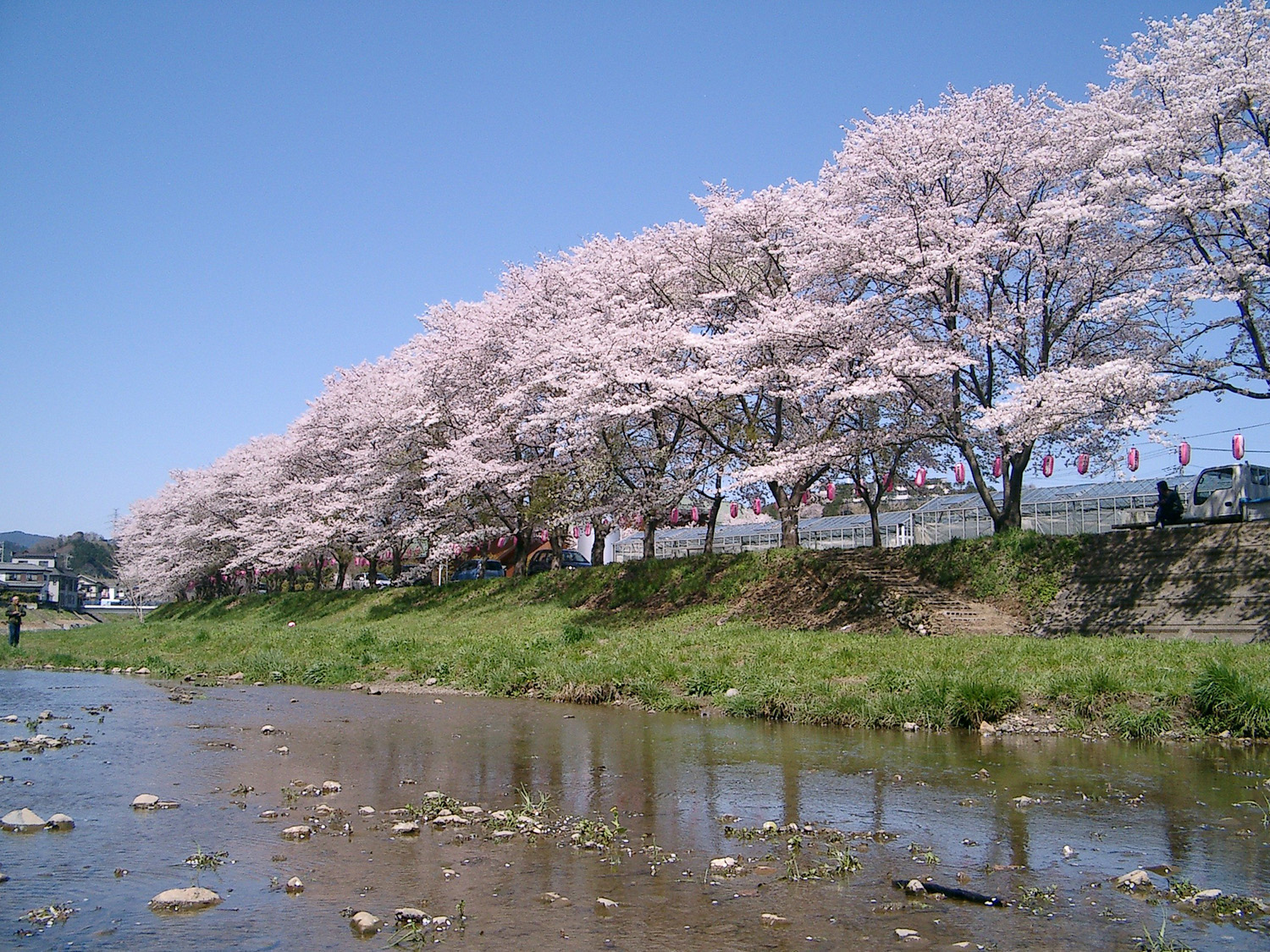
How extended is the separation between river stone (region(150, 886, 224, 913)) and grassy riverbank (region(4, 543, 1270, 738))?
385 inches

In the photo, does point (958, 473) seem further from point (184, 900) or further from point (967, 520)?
point (184, 900)

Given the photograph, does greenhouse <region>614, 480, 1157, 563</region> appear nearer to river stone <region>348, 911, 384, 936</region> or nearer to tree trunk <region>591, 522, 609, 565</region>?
tree trunk <region>591, 522, 609, 565</region>

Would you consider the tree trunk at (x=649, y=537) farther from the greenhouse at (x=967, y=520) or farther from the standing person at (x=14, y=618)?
the standing person at (x=14, y=618)

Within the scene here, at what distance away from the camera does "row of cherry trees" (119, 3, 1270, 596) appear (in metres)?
21.8

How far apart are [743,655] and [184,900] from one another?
46.5ft

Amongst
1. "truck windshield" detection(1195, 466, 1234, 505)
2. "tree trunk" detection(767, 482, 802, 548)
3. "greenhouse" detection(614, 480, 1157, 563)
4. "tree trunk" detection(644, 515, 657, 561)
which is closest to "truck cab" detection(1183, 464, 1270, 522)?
"truck windshield" detection(1195, 466, 1234, 505)

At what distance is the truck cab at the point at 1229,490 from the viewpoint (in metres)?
26.6

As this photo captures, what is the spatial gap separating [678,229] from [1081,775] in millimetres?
23272

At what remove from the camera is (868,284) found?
1093 inches

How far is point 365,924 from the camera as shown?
5.60m

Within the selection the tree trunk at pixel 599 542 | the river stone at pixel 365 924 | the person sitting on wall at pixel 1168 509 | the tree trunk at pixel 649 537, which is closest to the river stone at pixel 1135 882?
the river stone at pixel 365 924

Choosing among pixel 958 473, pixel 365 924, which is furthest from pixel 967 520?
pixel 365 924

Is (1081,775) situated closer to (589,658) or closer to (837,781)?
(837,781)

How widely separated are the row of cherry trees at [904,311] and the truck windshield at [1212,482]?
5.59 metres
